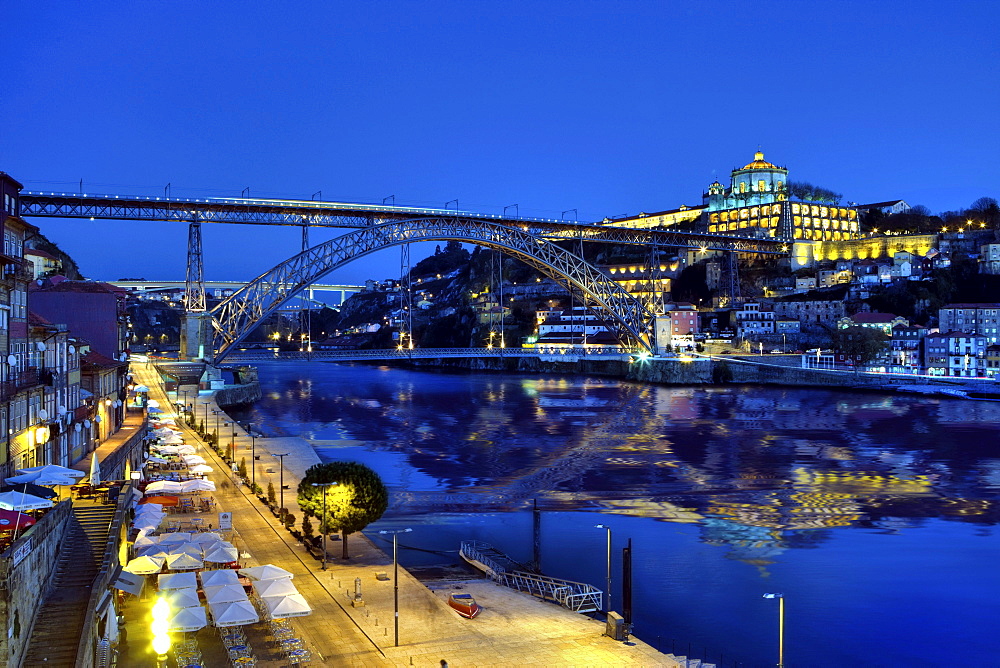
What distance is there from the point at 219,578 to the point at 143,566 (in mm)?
1203

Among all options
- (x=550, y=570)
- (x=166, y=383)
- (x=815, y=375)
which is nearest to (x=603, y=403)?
(x=815, y=375)

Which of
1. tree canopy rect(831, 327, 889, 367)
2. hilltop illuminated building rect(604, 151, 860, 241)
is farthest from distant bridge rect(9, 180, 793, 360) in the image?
hilltop illuminated building rect(604, 151, 860, 241)

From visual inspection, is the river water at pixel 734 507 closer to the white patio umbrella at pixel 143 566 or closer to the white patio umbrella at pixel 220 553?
the white patio umbrella at pixel 220 553

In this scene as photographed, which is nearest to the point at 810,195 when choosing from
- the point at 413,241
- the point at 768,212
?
the point at 768,212

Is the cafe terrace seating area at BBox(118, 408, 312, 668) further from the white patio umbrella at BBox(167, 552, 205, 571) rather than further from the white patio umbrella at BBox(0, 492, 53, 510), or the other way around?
the white patio umbrella at BBox(0, 492, 53, 510)

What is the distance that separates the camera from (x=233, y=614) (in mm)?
12008

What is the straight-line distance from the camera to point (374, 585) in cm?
1465

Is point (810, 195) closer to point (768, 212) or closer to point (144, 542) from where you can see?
point (768, 212)

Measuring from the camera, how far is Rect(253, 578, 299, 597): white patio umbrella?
1240 cm

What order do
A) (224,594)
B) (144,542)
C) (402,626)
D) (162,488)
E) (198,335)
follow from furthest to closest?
(198,335)
(162,488)
(144,542)
(402,626)
(224,594)

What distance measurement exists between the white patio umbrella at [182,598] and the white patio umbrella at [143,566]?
890 millimetres

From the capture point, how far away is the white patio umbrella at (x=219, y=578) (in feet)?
41.5

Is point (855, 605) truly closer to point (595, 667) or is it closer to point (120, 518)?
point (595, 667)

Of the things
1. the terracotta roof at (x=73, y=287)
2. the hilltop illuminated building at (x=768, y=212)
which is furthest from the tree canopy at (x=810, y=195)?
the terracotta roof at (x=73, y=287)
